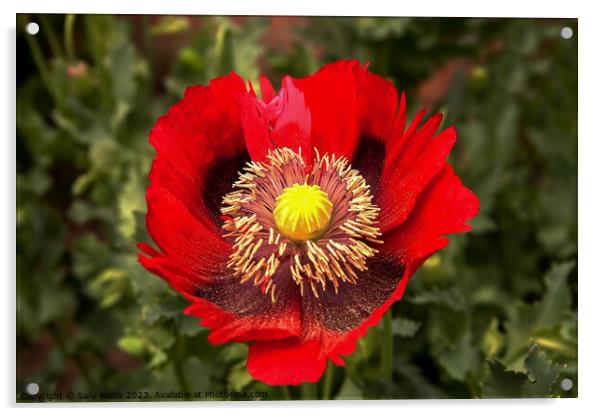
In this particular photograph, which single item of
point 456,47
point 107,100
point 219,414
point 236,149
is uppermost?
point 456,47

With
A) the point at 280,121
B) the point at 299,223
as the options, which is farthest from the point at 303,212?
the point at 280,121

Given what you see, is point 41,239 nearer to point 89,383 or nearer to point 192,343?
point 89,383

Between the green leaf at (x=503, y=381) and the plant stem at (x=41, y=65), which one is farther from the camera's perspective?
the plant stem at (x=41, y=65)

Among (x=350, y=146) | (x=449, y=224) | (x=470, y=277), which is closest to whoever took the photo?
(x=449, y=224)

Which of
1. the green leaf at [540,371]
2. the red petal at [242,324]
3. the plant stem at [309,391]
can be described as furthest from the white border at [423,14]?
the red petal at [242,324]

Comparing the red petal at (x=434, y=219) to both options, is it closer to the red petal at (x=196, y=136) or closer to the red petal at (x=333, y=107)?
the red petal at (x=333, y=107)

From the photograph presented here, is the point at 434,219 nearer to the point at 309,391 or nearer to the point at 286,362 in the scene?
the point at 286,362
